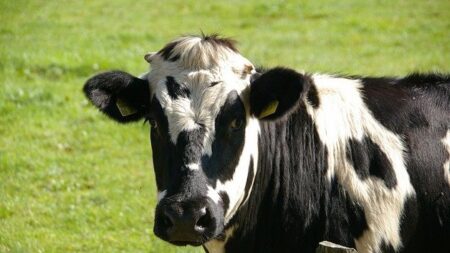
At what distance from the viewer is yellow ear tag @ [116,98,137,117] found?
633 centimetres

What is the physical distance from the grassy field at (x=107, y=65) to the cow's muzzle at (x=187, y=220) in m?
3.27

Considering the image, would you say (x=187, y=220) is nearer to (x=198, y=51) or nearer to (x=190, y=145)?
(x=190, y=145)

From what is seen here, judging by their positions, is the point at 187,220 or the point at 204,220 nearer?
the point at 187,220

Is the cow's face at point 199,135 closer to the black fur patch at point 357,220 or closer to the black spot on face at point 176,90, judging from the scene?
the black spot on face at point 176,90

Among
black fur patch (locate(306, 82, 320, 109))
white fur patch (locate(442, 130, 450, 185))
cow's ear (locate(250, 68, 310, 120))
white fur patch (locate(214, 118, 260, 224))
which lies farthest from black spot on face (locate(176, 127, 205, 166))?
white fur patch (locate(442, 130, 450, 185))

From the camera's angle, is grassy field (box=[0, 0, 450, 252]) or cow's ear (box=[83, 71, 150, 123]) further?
grassy field (box=[0, 0, 450, 252])

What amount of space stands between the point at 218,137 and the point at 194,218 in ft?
2.01

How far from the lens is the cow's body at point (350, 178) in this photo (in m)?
6.15

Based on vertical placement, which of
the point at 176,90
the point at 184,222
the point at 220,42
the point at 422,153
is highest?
the point at 220,42

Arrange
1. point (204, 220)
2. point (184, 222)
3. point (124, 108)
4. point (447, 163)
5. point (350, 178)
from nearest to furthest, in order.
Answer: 1. point (184, 222)
2. point (204, 220)
3. point (350, 178)
4. point (124, 108)
5. point (447, 163)

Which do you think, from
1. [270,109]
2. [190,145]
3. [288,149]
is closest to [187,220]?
[190,145]

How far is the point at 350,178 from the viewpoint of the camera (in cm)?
621

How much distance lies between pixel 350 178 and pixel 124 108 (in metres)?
1.51

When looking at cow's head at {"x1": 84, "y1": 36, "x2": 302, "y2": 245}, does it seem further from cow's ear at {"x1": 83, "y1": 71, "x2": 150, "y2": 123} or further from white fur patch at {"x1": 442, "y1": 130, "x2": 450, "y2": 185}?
white fur patch at {"x1": 442, "y1": 130, "x2": 450, "y2": 185}
